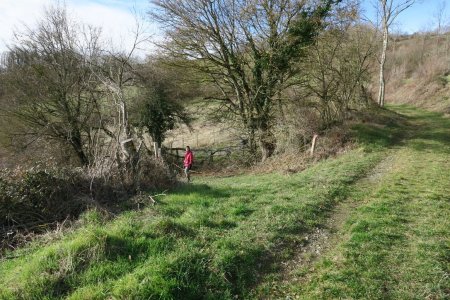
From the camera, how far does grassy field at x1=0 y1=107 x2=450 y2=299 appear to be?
4930 mm

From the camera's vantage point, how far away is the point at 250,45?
1970 centimetres

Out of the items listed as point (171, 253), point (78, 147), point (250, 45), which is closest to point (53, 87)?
point (78, 147)

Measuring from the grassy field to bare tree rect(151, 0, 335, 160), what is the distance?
11.1 m

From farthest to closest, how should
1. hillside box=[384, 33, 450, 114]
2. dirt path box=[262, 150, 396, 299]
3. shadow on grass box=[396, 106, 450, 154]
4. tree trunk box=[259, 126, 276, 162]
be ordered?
hillside box=[384, 33, 450, 114] < tree trunk box=[259, 126, 276, 162] < shadow on grass box=[396, 106, 450, 154] < dirt path box=[262, 150, 396, 299]

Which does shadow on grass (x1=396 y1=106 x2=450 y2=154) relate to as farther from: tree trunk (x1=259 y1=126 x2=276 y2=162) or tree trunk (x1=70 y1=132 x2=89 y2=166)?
tree trunk (x1=70 y1=132 x2=89 y2=166)

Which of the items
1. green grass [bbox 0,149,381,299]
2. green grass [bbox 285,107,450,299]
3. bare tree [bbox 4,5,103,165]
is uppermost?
bare tree [bbox 4,5,103,165]

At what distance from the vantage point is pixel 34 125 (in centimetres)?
2114

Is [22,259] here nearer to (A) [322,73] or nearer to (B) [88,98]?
(A) [322,73]

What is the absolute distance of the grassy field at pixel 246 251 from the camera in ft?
16.2

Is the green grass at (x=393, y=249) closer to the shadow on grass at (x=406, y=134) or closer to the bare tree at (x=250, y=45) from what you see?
the shadow on grass at (x=406, y=134)

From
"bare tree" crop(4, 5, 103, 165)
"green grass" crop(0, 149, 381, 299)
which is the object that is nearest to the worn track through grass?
"green grass" crop(0, 149, 381, 299)

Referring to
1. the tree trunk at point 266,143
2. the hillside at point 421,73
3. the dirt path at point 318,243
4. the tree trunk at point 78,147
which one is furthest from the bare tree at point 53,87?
the hillside at point 421,73

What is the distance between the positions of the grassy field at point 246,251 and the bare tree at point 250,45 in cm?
1107

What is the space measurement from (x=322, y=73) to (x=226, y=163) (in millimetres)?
8734
